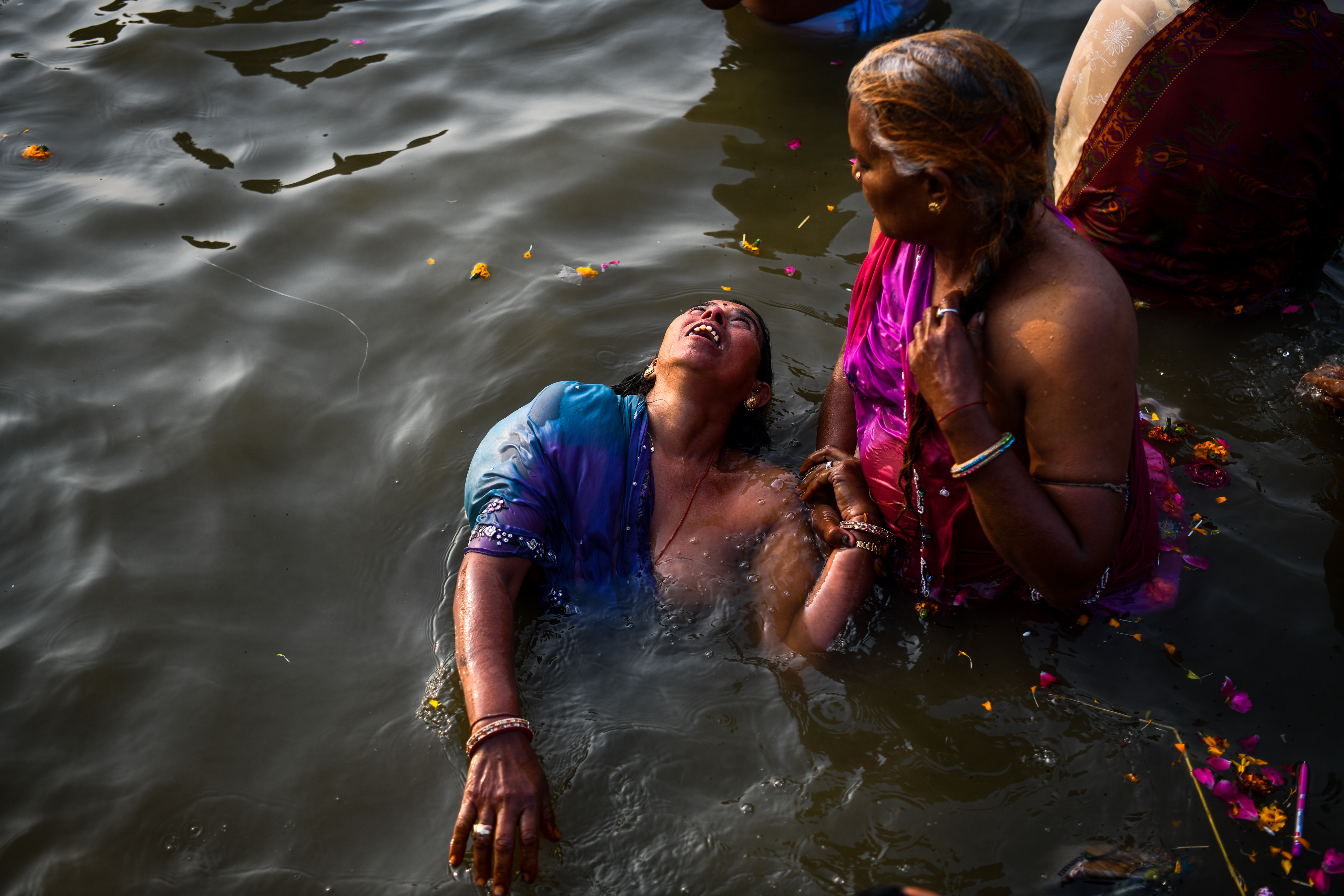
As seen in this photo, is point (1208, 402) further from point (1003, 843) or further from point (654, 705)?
point (654, 705)

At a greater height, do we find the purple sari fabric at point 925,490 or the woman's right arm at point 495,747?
the purple sari fabric at point 925,490

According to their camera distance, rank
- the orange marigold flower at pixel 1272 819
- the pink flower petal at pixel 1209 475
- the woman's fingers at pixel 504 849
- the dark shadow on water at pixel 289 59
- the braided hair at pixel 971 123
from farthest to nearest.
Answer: the dark shadow on water at pixel 289 59 → the pink flower petal at pixel 1209 475 → the orange marigold flower at pixel 1272 819 → the woman's fingers at pixel 504 849 → the braided hair at pixel 971 123

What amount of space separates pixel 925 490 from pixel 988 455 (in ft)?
1.88

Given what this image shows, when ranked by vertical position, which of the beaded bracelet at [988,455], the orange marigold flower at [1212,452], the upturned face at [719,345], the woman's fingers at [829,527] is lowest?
the orange marigold flower at [1212,452]

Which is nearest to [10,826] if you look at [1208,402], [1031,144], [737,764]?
[737,764]

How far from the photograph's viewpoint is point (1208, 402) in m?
3.98

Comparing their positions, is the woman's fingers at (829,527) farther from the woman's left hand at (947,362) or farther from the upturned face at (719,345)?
the woman's left hand at (947,362)

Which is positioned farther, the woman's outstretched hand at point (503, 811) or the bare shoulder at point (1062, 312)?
the woman's outstretched hand at point (503, 811)

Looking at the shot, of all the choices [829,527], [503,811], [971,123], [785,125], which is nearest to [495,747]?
[503,811]

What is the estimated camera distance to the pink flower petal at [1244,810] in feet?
8.75

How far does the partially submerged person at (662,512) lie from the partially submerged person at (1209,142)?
69.2 inches

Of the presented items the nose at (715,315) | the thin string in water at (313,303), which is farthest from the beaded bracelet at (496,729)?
the thin string in water at (313,303)

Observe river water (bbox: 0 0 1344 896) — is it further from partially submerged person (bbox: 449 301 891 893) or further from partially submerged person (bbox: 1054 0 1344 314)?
partially submerged person (bbox: 1054 0 1344 314)

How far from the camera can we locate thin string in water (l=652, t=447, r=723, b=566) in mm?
3381
